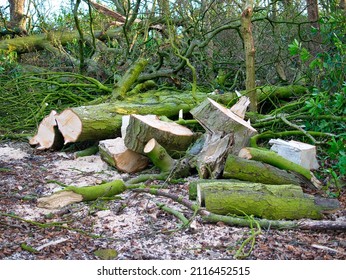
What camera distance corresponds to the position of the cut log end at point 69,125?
19.6 feet

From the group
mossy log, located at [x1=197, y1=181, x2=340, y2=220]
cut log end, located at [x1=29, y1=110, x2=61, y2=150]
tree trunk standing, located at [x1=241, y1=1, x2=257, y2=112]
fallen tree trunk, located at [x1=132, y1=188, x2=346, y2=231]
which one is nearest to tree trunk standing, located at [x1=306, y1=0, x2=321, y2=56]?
tree trunk standing, located at [x1=241, y1=1, x2=257, y2=112]

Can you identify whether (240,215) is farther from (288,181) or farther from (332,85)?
(332,85)

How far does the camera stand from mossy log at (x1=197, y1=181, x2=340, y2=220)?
386cm

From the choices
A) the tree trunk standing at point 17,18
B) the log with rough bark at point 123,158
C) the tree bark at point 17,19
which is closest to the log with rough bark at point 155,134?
the log with rough bark at point 123,158

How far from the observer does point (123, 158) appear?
17.6ft

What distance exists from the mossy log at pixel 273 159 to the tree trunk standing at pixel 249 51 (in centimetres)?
169

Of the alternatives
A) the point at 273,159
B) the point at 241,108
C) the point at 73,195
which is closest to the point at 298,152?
the point at 273,159

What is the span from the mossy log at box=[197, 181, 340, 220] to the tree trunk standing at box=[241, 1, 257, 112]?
102 inches

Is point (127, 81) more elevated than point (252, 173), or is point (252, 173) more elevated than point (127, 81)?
point (127, 81)

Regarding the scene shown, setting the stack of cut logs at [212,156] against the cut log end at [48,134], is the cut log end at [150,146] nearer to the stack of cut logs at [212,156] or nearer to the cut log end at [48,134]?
the stack of cut logs at [212,156]

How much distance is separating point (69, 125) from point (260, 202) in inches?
117

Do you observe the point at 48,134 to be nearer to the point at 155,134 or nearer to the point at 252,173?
the point at 155,134
